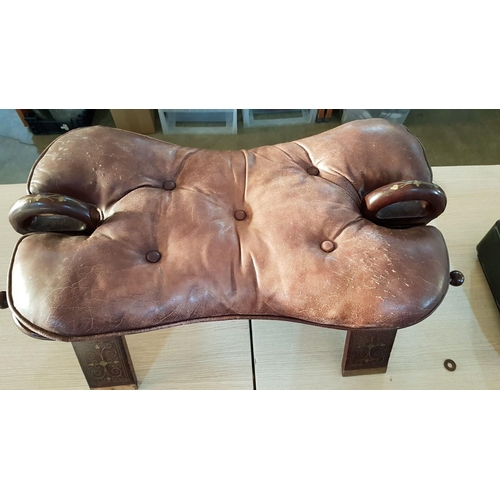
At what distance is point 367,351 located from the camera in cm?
99

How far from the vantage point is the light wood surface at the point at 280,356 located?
1.04 metres

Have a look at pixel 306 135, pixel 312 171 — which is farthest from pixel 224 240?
pixel 306 135

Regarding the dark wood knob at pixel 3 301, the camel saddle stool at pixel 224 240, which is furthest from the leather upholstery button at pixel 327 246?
the dark wood knob at pixel 3 301

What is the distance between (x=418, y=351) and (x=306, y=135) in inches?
37.8

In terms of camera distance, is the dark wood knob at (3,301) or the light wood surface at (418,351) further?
the light wood surface at (418,351)

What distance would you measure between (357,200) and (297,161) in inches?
5.9

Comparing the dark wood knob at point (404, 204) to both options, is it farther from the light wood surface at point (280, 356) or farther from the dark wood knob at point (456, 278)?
the light wood surface at point (280, 356)

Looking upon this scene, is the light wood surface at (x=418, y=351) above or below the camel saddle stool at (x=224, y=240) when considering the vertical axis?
below

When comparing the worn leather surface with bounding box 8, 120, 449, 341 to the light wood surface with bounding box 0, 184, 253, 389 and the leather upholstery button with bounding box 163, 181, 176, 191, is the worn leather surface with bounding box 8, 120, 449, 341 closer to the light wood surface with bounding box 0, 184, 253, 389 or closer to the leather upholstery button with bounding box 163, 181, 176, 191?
the leather upholstery button with bounding box 163, 181, 176, 191

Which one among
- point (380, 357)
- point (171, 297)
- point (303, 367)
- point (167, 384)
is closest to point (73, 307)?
point (171, 297)

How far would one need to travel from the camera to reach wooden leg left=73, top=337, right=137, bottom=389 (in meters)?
0.93

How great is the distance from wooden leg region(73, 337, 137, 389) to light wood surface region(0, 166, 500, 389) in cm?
5

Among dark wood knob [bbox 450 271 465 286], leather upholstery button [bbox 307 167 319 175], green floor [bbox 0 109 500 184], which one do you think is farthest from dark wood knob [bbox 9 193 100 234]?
green floor [bbox 0 109 500 184]

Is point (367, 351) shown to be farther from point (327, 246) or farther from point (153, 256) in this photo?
point (153, 256)
